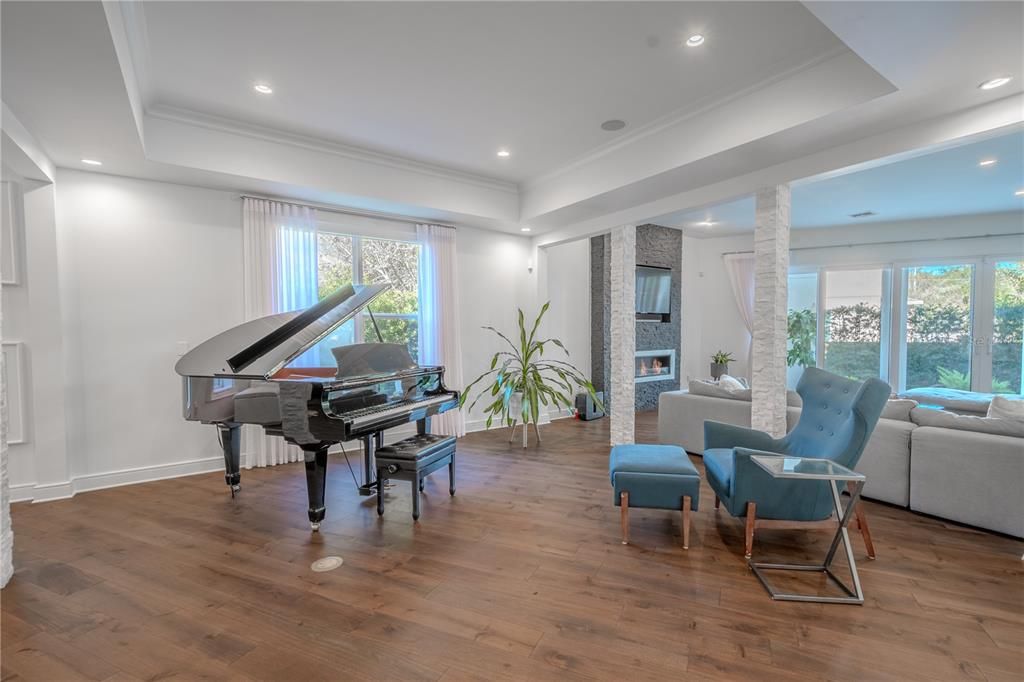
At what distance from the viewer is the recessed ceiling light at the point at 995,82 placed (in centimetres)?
245

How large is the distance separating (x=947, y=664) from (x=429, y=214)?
523 centimetres

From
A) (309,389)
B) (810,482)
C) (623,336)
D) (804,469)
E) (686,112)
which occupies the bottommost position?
(810,482)

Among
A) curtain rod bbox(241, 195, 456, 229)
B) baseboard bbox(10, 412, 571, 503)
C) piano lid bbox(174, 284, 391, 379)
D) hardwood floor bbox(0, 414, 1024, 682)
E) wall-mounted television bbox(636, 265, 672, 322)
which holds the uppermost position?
curtain rod bbox(241, 195, 456, 229)

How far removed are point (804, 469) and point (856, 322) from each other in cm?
670

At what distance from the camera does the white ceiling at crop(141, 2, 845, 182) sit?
98.4 inches

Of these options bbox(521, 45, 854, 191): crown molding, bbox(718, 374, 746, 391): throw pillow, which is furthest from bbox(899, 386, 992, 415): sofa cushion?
bbox(521, 45, 854, 191): crown molding

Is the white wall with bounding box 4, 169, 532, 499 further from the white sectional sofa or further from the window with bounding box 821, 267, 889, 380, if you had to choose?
the window with bounding box 821, 267, 889, 380

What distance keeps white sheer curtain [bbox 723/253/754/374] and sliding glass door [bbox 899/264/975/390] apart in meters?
2.09

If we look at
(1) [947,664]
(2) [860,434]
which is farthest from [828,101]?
(1) [947,664]

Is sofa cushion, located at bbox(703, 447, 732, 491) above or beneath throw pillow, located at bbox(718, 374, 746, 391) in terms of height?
beneath

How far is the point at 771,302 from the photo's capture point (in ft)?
12.1

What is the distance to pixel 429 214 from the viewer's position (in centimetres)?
528

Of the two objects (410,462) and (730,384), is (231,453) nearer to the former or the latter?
(410,462)

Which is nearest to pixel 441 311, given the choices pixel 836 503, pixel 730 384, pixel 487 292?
pixel 487 292
